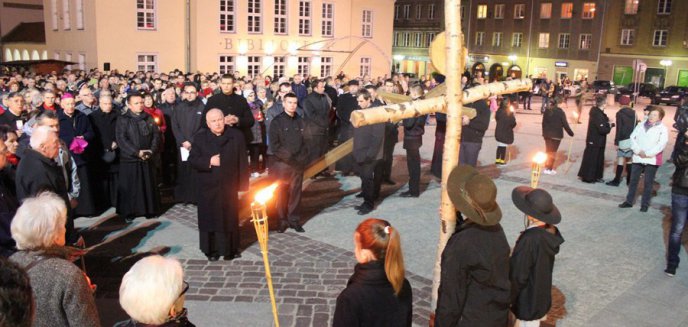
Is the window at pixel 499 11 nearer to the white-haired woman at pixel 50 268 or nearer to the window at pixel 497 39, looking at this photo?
the window at pixel 497 39

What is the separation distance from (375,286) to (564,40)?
62.0 m

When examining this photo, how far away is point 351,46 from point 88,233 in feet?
106

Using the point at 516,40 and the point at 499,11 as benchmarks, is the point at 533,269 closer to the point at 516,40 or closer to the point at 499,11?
the point at 516,40

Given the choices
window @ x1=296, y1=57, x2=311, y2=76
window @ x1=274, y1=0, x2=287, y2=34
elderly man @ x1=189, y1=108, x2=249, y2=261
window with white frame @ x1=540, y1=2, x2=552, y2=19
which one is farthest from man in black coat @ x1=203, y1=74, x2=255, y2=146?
window with white frame @ x1=540, y1=2, x2=552, y2=19

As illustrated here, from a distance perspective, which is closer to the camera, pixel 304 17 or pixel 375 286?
pixel 375 286

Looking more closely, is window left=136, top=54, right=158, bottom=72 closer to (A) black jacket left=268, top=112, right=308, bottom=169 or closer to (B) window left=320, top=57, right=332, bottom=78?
(B) window left=320, top=57, right=332, bottom=78

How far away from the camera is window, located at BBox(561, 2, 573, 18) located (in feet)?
192

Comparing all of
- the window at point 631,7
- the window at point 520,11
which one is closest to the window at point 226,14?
the window at point 520,11

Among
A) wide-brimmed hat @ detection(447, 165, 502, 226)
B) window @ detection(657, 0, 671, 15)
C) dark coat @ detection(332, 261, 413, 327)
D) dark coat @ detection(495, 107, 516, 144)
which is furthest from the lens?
window @ detection(657, 0, 671, 15)

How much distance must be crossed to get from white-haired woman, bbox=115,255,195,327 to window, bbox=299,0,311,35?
35.0m

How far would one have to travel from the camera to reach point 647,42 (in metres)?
55.6

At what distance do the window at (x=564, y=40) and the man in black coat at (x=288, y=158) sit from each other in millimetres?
56893

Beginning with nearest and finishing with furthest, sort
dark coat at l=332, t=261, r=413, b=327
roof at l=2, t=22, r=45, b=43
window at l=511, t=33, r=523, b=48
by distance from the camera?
1. dark coat at l=332, t=261, r=413, b=327
2. roof at l=2, t=22, r=45, b=43
3. window at l=511, t=33, r=523, b=48

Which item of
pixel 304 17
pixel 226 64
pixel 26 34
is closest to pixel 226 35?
pixel 226 64
